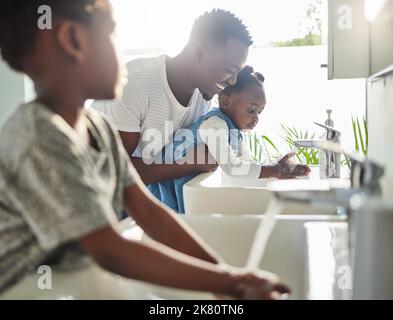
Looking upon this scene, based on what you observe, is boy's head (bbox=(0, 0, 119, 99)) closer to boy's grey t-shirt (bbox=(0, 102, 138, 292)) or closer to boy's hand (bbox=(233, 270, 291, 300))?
boy's grey t-shirt (bbox=(0, 102, 138, 292))

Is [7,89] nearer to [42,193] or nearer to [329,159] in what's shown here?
[329,159]

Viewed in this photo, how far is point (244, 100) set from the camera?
166cm

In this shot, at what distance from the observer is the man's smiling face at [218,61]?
4.71 feet

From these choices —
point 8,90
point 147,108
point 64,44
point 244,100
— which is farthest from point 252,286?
point 8,90

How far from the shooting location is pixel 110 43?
26.2 inches

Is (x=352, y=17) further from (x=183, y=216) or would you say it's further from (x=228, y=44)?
(x=183, y=216)

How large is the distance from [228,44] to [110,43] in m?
0.82

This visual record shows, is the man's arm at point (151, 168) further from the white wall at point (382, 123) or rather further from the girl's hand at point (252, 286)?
the girl's hand at point (252, 286)

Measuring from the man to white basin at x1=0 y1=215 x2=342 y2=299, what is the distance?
0.43 meters

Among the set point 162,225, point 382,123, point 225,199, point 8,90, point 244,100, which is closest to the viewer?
point 162,225

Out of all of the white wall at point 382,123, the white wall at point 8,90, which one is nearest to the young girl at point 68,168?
the white wall at point 382,123

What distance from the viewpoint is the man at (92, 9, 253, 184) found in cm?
138

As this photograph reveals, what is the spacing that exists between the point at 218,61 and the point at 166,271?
94 cm
